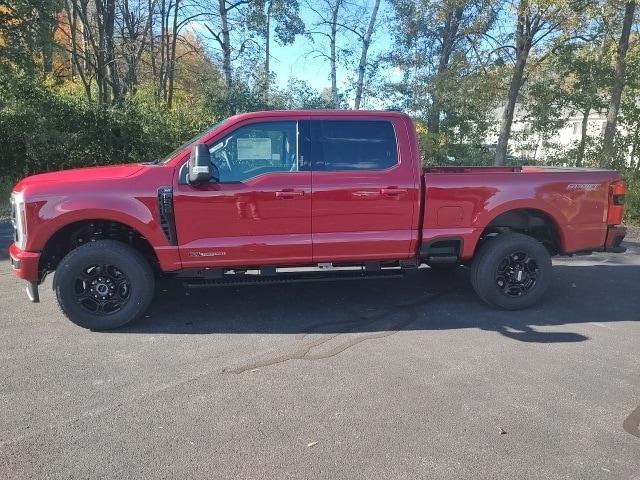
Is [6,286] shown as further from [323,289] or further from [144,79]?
[144,79]

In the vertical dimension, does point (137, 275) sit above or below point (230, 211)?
below

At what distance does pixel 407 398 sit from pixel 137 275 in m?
2.71

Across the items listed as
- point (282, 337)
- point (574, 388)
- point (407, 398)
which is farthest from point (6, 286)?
point (574, 388)

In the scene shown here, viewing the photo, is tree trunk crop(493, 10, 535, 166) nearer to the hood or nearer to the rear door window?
the rear door window

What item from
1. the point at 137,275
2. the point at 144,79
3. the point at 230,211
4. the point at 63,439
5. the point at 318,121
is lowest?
the point at 63,439

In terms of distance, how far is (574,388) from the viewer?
12.3 ft

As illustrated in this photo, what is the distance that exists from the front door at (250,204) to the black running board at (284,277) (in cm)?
17

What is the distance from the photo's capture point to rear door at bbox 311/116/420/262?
4980mm

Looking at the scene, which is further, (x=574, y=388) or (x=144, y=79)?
(x=144, y=79)

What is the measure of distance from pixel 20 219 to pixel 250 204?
2.06 meters

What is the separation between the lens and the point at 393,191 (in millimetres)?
5051

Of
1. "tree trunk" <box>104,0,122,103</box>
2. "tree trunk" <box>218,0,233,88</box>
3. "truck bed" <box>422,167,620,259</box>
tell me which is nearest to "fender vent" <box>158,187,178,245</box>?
"truck bed" <box>422,167,620,259</box>

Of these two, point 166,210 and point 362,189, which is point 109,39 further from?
point 362,189

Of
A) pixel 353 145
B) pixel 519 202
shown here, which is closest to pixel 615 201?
pixel 519 202
